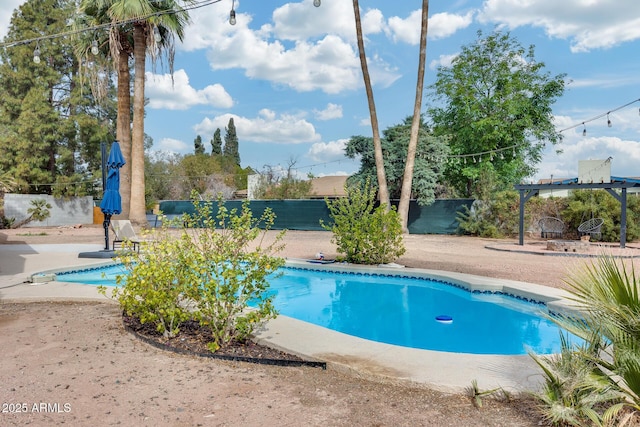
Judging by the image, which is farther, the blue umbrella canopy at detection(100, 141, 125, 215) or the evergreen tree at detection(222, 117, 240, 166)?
the evergreen tree at detection(222, 117, 240, 166)

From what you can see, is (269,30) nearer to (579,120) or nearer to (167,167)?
(579,120)

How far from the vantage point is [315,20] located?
1538 cm

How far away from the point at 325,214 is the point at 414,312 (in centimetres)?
1416

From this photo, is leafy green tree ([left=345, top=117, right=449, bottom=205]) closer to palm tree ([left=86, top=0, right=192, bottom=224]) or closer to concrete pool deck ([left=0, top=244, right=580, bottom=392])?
palm tree ([left=86, top=0, right=192, bottom=224])

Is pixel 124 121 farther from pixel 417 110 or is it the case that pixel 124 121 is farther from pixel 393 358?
pixel 393 358

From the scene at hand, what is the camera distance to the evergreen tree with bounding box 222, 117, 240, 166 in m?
56.0

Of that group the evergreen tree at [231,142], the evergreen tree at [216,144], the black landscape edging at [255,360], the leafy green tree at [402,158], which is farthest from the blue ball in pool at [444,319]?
the evergreen tree at [216,144]

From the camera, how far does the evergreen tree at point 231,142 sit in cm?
5603

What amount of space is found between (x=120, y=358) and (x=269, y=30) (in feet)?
56.9

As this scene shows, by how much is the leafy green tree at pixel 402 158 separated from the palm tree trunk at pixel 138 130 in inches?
356

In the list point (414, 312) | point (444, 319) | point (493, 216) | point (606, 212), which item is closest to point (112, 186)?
point (414, 312)

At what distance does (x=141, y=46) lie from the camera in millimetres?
17156

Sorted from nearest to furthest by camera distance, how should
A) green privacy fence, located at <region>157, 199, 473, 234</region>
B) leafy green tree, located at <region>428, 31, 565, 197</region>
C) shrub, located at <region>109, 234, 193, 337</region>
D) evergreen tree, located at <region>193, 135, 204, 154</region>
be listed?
1. shrub, located at <region>109, 234, 193, 337</region>
2. green privacy fence, located at <region>157, 199, 473, 234</region>
3. leafy green tree, located at <region>428, 31, 565, 197</region>
4. evergreen tree, located at <region>193, 135, 204, 154</region>

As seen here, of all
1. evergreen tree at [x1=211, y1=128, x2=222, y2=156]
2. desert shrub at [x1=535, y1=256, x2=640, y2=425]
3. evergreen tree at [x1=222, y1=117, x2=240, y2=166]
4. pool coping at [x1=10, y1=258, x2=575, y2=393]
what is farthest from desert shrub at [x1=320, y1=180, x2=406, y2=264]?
evergreen tree at [x1=211, y1=128, x2=222, y2=156]
